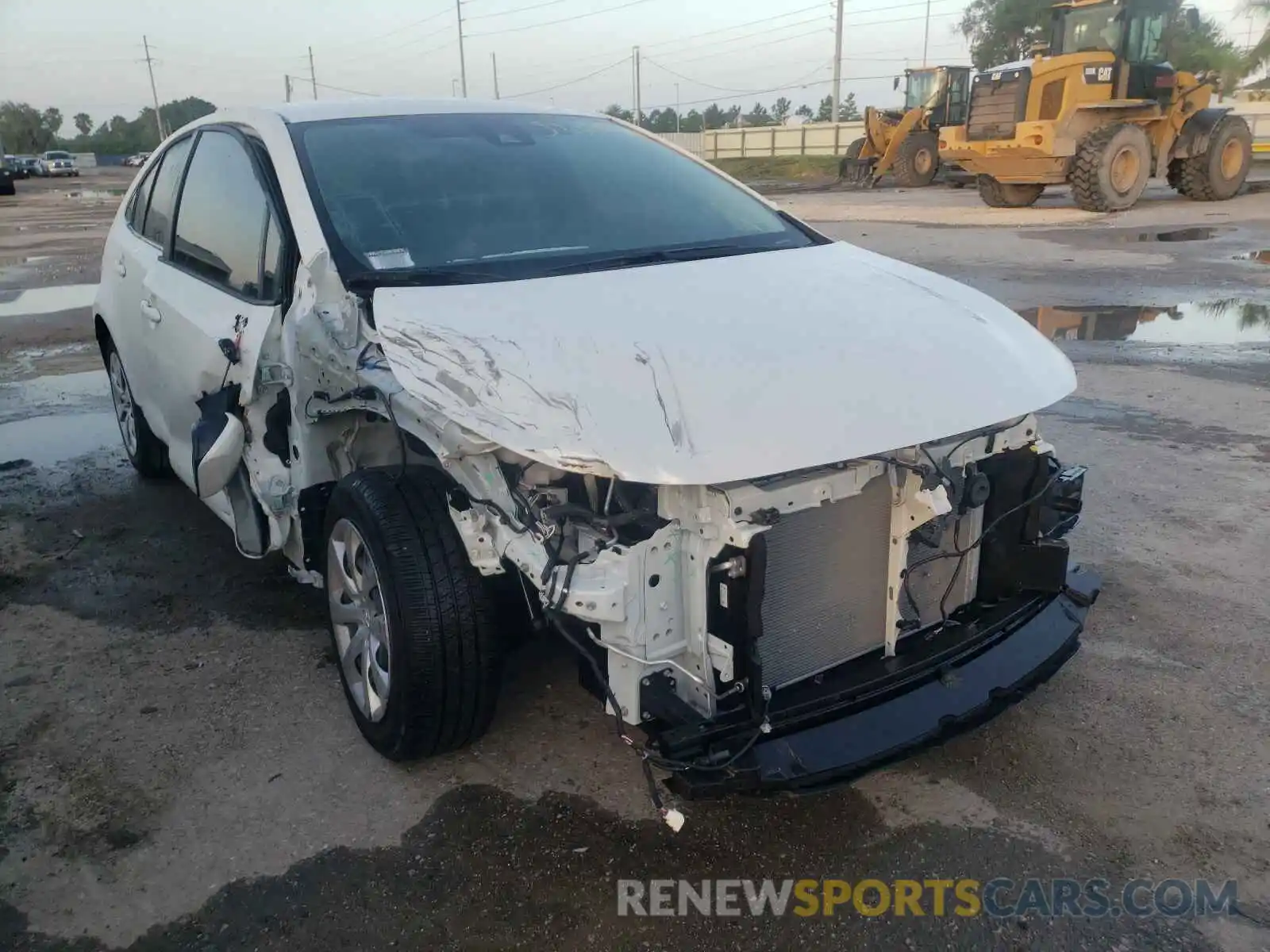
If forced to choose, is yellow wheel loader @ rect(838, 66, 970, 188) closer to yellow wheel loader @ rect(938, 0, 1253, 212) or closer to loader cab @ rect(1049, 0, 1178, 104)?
yellow wheel loader @ rect(938, 0, 1253, 212)

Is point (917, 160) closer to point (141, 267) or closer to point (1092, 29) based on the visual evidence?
point (1092, 29)

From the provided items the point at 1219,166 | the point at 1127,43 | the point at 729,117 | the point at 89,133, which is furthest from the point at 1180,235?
the point at 89,133

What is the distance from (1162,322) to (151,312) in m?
7.92

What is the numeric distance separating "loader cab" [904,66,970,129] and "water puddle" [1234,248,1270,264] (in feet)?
37.5

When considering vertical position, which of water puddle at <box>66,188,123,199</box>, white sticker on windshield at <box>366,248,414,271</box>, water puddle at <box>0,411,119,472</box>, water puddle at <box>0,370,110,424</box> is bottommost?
water puddle at <box>66,188,123,199</box>

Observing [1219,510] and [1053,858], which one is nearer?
[1053,858]

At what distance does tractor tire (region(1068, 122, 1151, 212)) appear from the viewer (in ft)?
55.6

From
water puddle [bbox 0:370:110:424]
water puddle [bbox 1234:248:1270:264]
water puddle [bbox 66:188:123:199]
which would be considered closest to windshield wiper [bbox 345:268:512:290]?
water puddle [bbox 0:370:110:424]

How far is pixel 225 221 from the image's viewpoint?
3.63 metres

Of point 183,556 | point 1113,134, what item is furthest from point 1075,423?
point 1113,134

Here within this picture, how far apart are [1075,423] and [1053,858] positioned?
151 inches

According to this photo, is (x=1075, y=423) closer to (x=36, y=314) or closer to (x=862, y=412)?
(x=862, y=412)

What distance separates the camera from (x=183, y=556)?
435cm

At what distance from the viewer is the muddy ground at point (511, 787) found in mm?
2324
